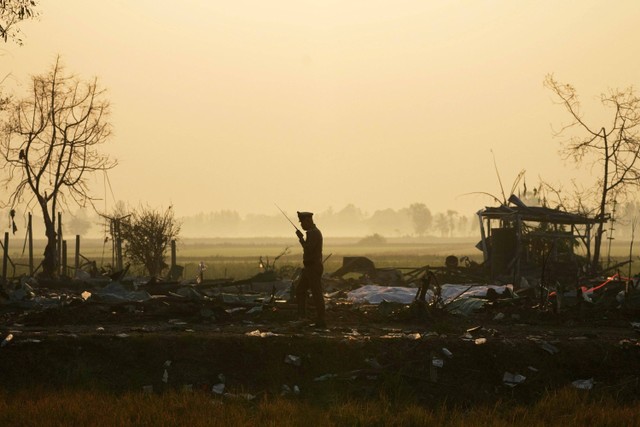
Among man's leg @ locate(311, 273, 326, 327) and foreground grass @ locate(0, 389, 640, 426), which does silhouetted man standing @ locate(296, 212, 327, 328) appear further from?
foreground grass @ locate(0, 389, 640, 426)

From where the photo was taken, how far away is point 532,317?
18.1 metres

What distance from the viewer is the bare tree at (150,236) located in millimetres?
33625

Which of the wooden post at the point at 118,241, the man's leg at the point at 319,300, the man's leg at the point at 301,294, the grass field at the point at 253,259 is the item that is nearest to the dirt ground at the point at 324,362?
the man's leg at the point at 319,300

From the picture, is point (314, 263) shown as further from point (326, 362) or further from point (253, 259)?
point (253, 259)

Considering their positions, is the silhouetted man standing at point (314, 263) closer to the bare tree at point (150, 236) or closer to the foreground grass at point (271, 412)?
the foreground grass at point (271, 412)

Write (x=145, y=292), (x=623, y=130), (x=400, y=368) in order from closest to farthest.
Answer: (x=400, y=368), (x=145, y=292), (x=623, y=130)

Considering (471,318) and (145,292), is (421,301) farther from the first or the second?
(145,292)

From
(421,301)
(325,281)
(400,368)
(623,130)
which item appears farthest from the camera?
(623,130)

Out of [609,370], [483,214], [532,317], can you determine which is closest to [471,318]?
[532,317]

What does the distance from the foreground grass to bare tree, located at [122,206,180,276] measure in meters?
21.8

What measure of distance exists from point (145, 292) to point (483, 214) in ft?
46.3

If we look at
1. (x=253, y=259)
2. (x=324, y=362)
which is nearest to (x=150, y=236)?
(x=324, y=362)

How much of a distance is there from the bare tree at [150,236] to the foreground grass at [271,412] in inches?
860

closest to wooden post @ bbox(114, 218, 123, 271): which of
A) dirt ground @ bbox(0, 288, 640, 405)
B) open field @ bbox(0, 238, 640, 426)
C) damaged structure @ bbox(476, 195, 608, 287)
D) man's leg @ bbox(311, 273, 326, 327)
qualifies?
damaged structure @ bbox(476, 195, 608, 287)
